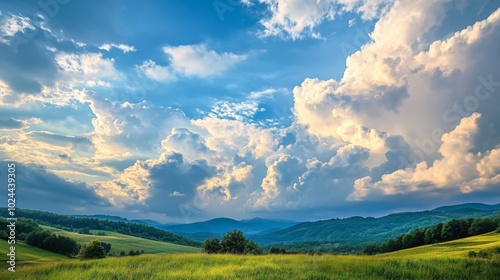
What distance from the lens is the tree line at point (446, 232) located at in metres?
119

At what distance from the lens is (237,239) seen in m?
55.8

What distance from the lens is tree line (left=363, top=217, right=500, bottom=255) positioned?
119000 mm

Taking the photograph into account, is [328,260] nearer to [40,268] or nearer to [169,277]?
[169,277]

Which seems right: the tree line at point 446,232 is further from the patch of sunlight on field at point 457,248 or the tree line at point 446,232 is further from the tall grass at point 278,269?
the tall grass at point 278,269

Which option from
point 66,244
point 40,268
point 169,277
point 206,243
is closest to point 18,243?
point 66,244

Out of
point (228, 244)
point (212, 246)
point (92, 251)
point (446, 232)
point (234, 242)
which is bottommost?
point (92, 251)

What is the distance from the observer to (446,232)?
121312 mm

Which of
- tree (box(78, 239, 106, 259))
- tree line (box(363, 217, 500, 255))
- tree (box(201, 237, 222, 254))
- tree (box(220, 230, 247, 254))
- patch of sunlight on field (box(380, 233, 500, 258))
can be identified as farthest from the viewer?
tree line (box(363, 217, 500, 255))

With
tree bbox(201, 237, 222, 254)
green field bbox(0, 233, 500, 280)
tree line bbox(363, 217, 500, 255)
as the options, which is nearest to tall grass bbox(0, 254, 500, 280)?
green field bbox(0, 233, 500, 280)

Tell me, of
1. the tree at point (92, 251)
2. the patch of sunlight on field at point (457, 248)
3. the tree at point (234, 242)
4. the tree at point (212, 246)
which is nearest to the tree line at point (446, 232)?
the patch of sunlight on field at point (457, 248)

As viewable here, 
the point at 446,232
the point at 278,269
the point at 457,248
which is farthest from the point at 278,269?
the point at 446,232

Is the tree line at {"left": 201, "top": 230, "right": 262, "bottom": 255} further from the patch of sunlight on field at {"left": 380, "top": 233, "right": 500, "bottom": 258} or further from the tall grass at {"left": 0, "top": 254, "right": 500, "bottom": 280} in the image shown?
the tall grass at {"left": 0, "top": 254, "right": 500, "bottom": 280}

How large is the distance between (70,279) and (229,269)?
26.7 ft

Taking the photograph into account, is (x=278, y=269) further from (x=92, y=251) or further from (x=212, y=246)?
(x=92, y=251)
